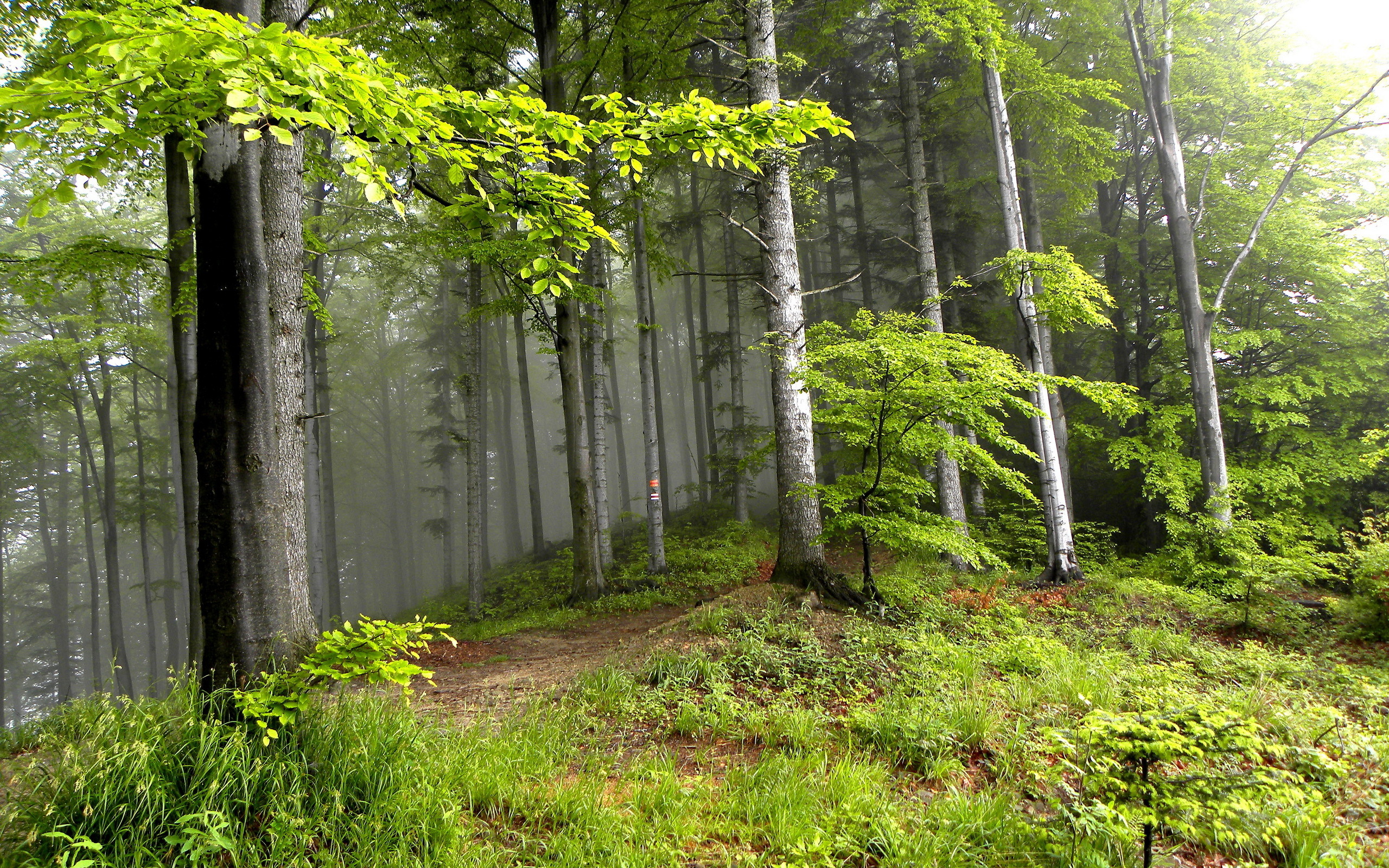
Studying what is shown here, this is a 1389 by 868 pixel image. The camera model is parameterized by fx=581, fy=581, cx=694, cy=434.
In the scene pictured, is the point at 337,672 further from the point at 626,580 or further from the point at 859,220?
the point at 859,220

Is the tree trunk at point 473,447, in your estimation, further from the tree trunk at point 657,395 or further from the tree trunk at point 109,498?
the tree trunk at point 109,498

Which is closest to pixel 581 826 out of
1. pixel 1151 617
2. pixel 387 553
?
pixel 1151 617

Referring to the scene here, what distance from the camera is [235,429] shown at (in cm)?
305

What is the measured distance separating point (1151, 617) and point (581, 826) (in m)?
7.09

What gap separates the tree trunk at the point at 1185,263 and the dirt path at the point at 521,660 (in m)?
8.78

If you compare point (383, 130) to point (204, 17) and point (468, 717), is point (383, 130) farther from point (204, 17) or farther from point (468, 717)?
point (468, 717)

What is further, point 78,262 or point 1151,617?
point 1151,617

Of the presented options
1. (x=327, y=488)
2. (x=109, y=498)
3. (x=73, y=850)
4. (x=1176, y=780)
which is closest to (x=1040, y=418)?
(x=1176, y=780)

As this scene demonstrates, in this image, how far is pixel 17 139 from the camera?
2.17 meters

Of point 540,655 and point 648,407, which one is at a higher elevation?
point 648,407

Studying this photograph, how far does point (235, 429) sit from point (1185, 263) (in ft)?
41.2

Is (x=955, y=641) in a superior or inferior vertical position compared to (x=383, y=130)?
inferior

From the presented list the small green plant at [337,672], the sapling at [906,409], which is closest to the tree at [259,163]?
the small green plant at [337,672]

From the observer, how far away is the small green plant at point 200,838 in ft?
7.51
